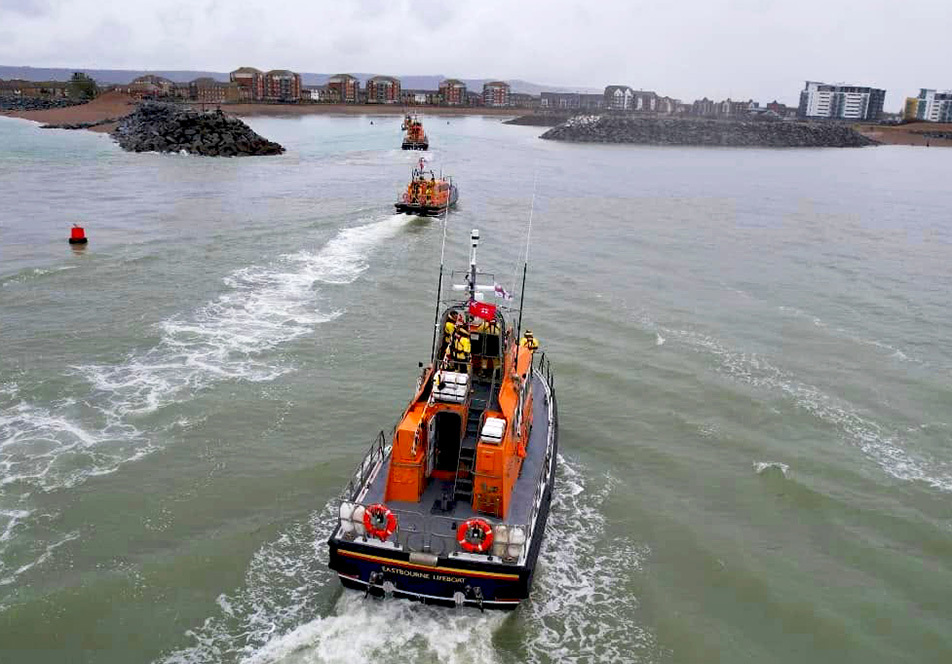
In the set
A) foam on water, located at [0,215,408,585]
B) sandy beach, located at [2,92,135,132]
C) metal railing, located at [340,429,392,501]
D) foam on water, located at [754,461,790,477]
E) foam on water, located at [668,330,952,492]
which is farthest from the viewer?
sandy beach, located at [2,92,135,132]

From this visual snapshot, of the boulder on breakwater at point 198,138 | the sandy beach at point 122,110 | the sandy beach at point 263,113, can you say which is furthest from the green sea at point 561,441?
the sandy beach at point 122,110

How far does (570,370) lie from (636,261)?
14445 mm

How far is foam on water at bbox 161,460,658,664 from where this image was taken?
1147 cm

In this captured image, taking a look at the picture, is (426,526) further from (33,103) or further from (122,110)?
(33,103)

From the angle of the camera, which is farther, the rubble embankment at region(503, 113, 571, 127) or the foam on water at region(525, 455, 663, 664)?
the rubble embankment at region(503, 113, 571, 127)

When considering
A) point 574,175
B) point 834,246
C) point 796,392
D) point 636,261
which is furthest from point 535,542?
point 574,175

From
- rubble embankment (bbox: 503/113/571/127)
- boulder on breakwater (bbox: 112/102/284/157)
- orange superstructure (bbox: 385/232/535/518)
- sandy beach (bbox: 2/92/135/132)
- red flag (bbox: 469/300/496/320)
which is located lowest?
orange superstructure (bbox: 385/232/535/518)

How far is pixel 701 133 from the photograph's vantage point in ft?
423

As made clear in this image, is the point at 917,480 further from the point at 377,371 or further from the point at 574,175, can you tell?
the point at 574,175

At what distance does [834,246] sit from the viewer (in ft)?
133

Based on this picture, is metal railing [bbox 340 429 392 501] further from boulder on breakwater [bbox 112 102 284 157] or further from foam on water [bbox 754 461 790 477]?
boulder on breakwater [bbox 112 102 284 157]

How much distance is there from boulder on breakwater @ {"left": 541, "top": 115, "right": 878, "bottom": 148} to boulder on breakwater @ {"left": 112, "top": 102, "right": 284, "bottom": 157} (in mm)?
58071

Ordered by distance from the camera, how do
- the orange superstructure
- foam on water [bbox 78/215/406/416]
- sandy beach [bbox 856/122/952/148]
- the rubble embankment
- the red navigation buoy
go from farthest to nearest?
1. the rubble embankment
2. sandy beach [bbox 856/122/952/148]
3. the red navigation buoy
4. foam on water [bbox 78/215/406/416]
5. the orange superstructure

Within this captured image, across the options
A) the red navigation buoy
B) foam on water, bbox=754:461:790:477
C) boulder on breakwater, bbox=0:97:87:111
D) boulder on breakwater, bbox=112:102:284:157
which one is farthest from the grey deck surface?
boulder on breakwater, bbox=0:97:87:111
